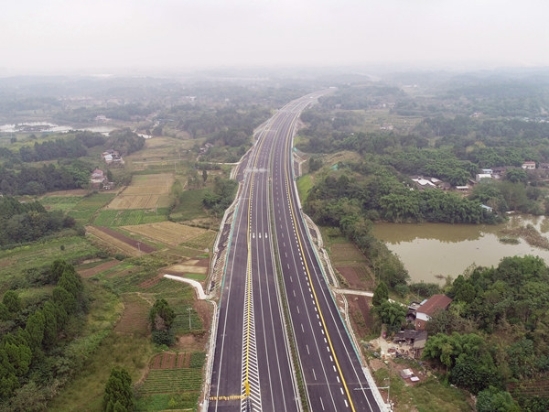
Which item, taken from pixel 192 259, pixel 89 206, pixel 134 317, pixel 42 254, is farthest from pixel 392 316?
pixel 89 206

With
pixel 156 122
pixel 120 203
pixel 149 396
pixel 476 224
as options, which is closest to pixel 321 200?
pixel 476 224

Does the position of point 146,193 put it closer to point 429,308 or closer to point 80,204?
point 80,204

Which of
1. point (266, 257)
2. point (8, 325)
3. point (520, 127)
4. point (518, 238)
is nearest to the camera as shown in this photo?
point (8, 325)

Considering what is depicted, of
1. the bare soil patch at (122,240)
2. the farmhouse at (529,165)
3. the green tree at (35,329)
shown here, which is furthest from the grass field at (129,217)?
the farmhouse at (529,165)

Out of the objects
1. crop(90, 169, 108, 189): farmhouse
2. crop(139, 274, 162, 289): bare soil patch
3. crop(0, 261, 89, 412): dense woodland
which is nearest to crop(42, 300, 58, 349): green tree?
crop(0, 261, 89, 412): dense woodland

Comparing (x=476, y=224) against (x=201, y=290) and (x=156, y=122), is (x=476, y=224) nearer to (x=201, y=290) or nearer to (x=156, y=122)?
(x=201, y=290)

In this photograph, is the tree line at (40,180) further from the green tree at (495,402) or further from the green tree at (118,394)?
the green tree at (495,402)
